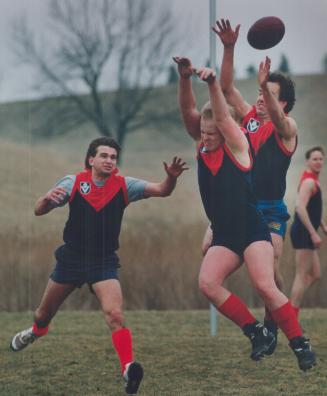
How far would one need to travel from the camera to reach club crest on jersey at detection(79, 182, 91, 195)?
6656mm

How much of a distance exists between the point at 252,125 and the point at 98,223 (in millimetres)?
1348

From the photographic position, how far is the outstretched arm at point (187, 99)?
6266 millimetres

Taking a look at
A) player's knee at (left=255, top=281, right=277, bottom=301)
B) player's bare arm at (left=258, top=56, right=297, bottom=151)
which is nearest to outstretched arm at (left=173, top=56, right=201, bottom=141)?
player's bare arm at (left=258, top=56, right=297, bottom=151)

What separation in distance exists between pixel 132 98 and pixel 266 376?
863 inches

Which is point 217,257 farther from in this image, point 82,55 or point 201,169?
point 82,55

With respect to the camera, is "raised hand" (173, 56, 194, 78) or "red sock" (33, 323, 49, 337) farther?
"red sock" (33, 323, 49, 337)

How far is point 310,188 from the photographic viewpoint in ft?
32.2

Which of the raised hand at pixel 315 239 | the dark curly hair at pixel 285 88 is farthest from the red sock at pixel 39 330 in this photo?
the raised hand at pixel 315 239

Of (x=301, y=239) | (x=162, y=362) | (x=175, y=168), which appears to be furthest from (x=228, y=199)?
(x=301, y=239)

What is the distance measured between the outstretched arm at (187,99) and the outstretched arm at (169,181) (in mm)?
276

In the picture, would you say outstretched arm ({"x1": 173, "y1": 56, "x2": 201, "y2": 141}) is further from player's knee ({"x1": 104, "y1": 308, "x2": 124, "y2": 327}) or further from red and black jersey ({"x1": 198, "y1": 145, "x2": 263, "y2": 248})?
player's knee ({"x1": 104, "y1": 308, "x2": 124, "y2": 327})

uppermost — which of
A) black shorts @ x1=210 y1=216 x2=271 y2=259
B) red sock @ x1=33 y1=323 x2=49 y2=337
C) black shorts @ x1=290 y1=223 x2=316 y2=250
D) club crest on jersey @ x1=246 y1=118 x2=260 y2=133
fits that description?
club crest on jersey @ x1=246 y1=118 x2=260 y2=133

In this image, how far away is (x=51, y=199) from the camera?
640 cm

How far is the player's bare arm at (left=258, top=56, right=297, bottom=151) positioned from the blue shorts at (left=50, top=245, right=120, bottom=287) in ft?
4.79
